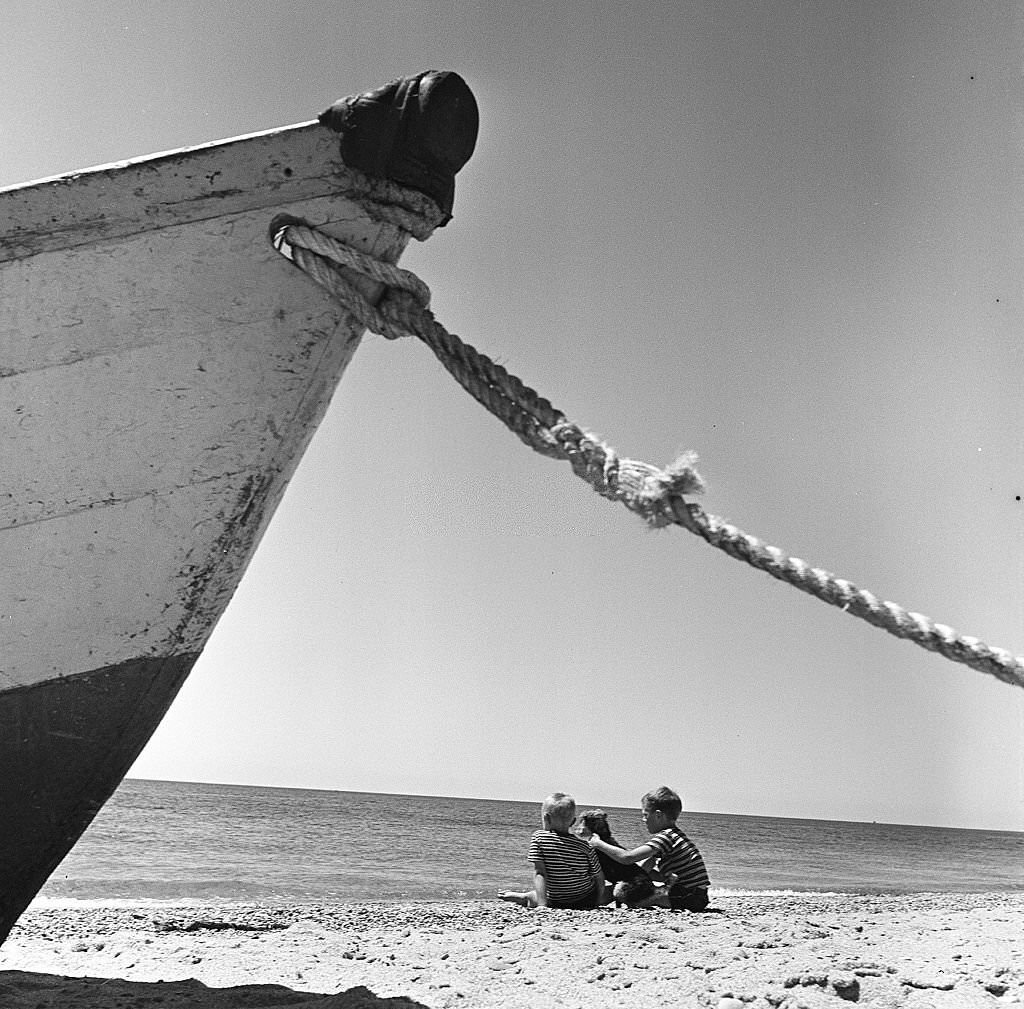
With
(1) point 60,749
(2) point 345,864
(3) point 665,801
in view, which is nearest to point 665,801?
(3) point 665,801

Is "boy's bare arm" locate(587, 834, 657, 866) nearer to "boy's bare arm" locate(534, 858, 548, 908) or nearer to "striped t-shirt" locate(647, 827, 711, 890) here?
"striped t-shirt" locate(647, 827, 711, 890)

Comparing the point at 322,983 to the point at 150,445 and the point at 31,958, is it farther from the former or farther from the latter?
the point at 150,445

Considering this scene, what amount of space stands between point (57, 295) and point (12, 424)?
39cm

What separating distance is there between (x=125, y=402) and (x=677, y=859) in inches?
177

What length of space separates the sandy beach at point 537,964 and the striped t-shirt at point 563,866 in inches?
7.4

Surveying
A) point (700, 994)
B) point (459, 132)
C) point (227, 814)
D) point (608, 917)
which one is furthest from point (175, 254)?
point (227, 814)

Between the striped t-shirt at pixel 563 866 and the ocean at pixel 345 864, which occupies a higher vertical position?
the striped t-shirt at pixel 563 866

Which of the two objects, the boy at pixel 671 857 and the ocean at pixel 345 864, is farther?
the ocean at pixel 345 864

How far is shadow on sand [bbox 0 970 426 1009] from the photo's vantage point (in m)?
3.38

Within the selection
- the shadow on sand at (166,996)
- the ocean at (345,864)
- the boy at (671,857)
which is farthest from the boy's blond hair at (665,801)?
the ocean at (345,864)

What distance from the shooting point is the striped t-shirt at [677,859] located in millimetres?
6094

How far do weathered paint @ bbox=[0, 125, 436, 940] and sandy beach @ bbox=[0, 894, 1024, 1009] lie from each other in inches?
48.3

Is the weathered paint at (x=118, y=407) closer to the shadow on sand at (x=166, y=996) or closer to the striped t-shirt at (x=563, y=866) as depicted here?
the shadow on sand at (x=166, y=996)

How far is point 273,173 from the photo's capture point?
2.85 metres
